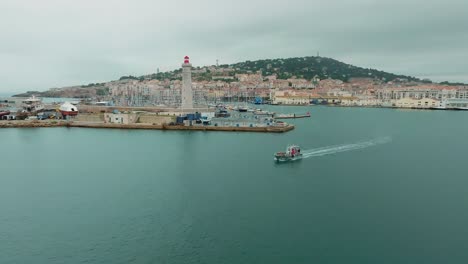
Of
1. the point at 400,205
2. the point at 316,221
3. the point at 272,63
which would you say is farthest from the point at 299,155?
the point at 272,63

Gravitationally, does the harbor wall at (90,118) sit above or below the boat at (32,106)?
below

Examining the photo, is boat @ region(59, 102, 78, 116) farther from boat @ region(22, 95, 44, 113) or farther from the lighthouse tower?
the lighthouse tower

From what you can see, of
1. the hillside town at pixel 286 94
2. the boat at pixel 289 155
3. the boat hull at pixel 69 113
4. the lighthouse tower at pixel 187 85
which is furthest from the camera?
the hillside town at pixel 286 94

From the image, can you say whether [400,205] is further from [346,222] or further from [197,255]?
[197,255]

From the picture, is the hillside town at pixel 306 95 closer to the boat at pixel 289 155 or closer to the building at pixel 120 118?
the building at pixel 120 118

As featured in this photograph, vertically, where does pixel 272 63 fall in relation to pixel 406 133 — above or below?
above

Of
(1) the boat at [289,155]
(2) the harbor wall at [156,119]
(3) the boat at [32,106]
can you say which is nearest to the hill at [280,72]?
(3) the boat at [32,106]

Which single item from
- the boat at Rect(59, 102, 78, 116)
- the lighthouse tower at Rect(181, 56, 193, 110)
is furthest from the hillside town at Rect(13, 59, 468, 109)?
the lighthouse tower at Rect(181, 56, 193, 110)

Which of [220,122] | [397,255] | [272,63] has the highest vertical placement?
[272,63]
